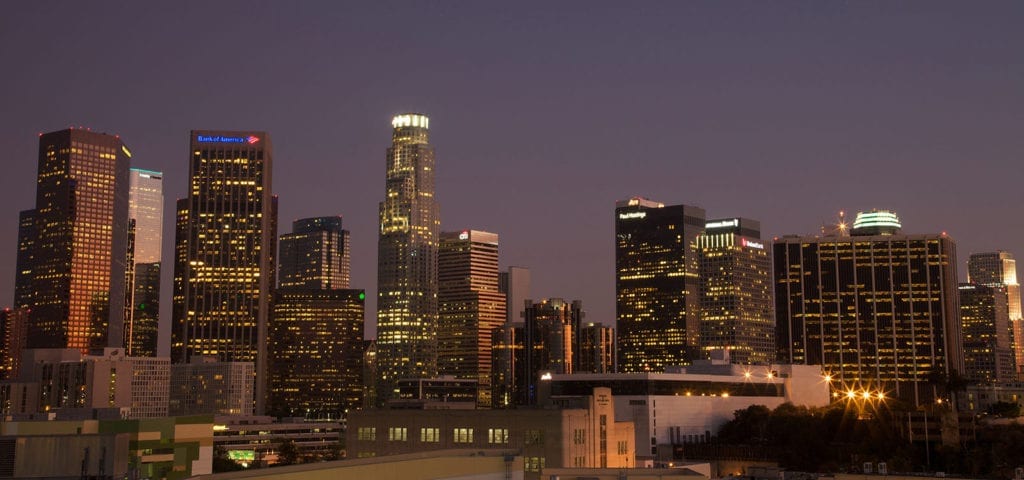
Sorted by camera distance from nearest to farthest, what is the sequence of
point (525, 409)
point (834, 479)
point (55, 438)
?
point (55, 438) → point (834, 479) → point (525, 409)

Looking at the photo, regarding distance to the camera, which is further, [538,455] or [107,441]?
[538,455]

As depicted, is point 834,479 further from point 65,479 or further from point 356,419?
point 65,479

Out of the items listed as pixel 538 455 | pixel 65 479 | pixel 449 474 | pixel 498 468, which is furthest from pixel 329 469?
pixel 538 455

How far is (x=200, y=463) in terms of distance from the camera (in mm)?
149375

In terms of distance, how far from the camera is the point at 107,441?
7444 centimetres

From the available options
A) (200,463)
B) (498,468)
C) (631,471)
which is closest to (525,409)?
(200,463)

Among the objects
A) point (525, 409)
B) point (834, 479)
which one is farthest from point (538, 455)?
point (834, 479)

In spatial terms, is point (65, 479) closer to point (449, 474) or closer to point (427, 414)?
point (449, 474)

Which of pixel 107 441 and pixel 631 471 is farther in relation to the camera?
pixel 631 471

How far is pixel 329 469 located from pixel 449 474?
360 inches

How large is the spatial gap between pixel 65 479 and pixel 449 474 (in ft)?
78.2

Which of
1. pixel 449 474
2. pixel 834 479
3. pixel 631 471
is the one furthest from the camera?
pixel 834 479

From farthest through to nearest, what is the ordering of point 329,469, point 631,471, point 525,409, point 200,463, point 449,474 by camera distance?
1. point 525,409
2. point 200,463
3. point 631,471
4. point 449,474
5. point 329,469

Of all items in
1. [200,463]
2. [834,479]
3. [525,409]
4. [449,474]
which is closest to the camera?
[449,474]
